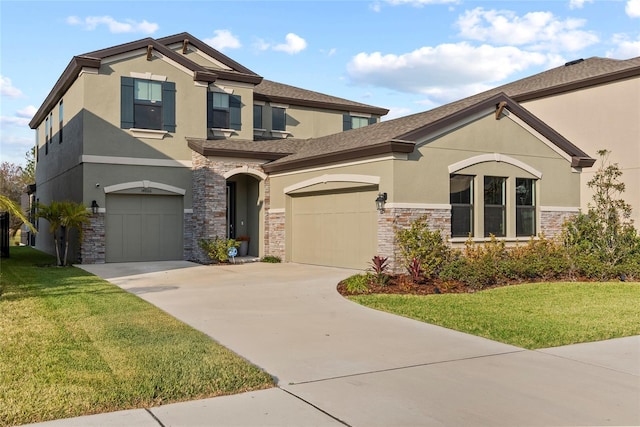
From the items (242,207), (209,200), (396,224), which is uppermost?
(209,200)

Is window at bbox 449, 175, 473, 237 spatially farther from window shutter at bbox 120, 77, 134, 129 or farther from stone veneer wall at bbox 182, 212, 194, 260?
window shutter at bbox 120, 77, 134, 129

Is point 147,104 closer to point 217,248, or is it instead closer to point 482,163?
point 217,248

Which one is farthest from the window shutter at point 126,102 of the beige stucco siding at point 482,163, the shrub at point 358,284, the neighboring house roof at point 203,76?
the shrub at point 358,284

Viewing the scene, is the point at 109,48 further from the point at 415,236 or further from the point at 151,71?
the point at 415,236

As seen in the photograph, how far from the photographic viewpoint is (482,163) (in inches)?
658

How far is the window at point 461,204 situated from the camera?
16.2 m

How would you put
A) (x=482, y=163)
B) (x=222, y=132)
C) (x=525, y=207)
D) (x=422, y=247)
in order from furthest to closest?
1. (x=222, y=132)
2. (x=525, y=207)
3. (x=482, y=163)
4. (x=422, y=247)

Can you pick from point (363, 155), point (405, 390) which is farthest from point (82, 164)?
point (405, 390)

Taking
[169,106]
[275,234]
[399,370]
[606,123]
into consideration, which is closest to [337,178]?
[275,234]

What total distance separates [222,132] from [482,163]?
10.0m

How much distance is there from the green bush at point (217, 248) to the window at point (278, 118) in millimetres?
8058

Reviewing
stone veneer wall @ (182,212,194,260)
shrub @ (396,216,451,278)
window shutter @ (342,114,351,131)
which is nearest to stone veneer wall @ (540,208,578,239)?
shrub @ (396,216,451,278)

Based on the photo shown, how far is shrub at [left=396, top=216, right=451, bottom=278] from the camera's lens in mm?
14545

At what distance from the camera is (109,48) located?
18.7 meters
